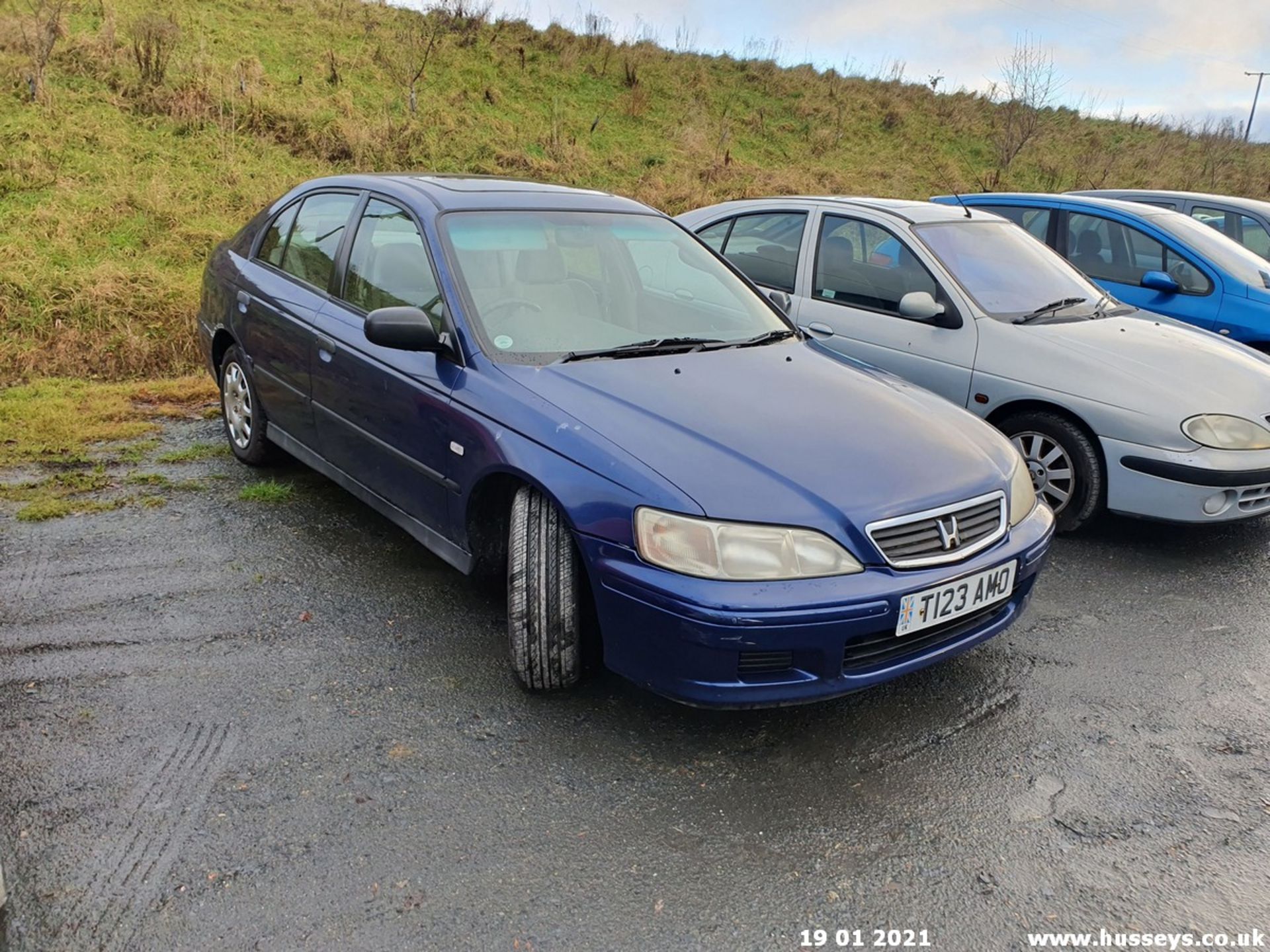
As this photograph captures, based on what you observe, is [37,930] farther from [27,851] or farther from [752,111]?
[752,111]

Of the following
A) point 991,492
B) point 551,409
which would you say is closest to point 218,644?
point 551,409

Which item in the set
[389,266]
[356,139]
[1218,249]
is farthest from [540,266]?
[356,139]

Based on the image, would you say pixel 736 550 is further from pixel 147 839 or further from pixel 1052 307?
pixel 1052 307

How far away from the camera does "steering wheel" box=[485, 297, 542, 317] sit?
336 cm

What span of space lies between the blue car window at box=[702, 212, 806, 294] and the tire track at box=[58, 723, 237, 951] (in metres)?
3.93

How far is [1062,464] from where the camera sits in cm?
447

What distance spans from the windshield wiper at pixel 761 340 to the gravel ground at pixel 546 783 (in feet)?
4.43

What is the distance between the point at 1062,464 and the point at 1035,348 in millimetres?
Answer: 602

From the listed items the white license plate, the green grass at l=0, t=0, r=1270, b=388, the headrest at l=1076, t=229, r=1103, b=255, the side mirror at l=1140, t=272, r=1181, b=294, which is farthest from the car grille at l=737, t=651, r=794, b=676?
the headrest at l=1076, t=229, r=1103, b=255

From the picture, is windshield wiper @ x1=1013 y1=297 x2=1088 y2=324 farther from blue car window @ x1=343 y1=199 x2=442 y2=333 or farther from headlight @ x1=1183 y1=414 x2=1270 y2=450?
blue car window @ x1=343 y1=199 x2=442 y2=333

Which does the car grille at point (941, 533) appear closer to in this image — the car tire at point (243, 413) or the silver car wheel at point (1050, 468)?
the silver car wheel at point (1050, 468)

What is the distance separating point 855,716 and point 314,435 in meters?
2.66

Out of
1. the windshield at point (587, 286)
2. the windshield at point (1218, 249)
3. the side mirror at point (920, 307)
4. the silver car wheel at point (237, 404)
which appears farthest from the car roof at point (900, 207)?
the silver car wheel at point (237, 404)

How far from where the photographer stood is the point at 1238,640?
361 cm
